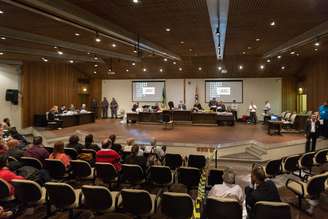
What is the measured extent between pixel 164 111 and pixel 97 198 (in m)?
11.5

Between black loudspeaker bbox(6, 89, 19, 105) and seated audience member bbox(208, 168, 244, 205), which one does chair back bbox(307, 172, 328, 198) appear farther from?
black loudspeaker bbox(6, 89, 19, 105)

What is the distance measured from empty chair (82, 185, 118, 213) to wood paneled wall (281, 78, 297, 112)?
16592 millimetres


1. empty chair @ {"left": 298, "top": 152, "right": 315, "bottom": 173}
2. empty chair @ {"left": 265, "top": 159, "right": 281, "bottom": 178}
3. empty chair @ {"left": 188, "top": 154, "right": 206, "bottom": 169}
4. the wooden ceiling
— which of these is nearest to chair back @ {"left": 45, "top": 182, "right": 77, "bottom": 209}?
empty chair @ {"left": 188, "top": 154, "right": 206, "bottom": 169}

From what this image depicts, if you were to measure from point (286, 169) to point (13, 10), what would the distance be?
24.1ft

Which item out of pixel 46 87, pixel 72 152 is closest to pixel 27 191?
pixel 72 152

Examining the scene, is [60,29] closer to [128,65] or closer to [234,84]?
[128,65]

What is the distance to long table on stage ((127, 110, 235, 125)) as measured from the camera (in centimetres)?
1449

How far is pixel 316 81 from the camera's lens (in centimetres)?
1352

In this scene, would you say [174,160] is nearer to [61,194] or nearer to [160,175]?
[160,175]

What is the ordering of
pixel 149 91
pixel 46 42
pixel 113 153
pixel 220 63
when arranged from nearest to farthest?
pixel 113 153 → pixel 46 42 → pixel 220 63 → pixel 149 91

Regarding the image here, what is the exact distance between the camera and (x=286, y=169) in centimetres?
523

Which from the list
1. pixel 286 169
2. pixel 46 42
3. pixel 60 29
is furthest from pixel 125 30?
pixel 286 169

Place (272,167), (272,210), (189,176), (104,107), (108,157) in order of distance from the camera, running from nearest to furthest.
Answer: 1. (272,210)
2. (189,176)
3. (108,157)
4. (272,167)
5. (104,107)

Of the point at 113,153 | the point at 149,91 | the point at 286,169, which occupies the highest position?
the point at 149,91
